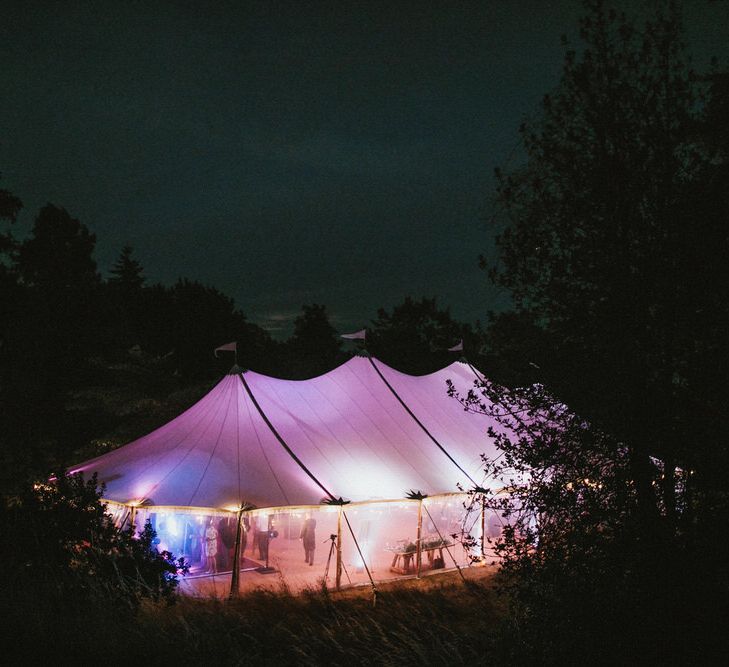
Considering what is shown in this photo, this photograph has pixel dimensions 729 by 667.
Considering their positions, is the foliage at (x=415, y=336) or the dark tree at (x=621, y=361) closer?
the dark tree at (x=621, y=361)

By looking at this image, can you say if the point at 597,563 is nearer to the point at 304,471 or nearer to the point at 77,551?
the point at 77,551

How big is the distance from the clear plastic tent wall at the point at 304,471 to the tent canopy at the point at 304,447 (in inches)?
0.8

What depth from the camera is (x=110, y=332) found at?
1598cm

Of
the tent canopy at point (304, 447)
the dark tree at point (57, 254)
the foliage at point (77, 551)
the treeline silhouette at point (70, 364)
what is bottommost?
the foliage at point (77, 551)

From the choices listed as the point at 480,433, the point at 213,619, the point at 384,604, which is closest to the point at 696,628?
the point at 213,619

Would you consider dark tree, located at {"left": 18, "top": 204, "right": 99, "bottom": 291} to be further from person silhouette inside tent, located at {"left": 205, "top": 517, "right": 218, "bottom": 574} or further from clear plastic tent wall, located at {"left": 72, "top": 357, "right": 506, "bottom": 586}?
person silhouette inside tent, located at {"left": 205, "top": 517, "right": 218, "bottom": 574}

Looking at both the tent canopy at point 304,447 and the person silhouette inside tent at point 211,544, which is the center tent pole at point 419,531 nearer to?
the tent canopy at point 304,447

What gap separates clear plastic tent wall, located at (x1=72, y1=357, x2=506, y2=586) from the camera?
24.6 feet

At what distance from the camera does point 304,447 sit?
834 centimetres

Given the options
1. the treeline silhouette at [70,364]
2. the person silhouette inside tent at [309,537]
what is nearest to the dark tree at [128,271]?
the treeline silhouette at [70,364]

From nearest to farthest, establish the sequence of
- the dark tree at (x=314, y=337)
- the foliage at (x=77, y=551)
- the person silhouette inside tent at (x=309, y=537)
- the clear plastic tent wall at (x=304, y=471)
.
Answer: the foliage at (x=77, y=551), the clear plastic tent wall at (x=304, y=471), the person silhouette inside tent at (x=309, y=537), the dark tree at (x=314, y=337)

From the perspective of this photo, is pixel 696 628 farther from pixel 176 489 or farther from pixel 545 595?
pixel 176 489

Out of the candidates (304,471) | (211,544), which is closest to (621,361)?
(304,471)

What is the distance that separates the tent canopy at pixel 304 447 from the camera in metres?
7.54
